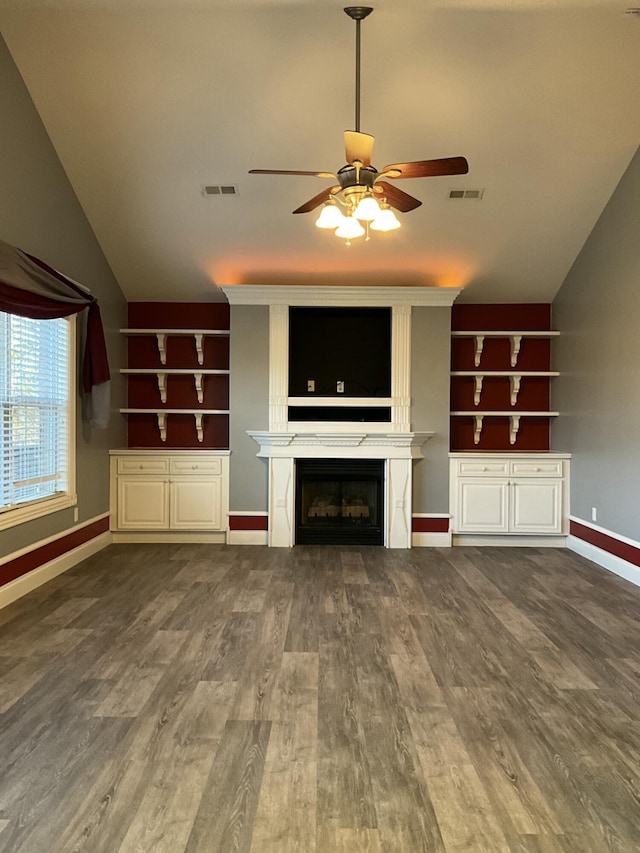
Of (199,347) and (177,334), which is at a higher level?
(177,334)

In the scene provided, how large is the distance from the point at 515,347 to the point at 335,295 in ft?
6.66

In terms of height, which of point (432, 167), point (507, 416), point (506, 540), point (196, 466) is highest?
point (432, 167)

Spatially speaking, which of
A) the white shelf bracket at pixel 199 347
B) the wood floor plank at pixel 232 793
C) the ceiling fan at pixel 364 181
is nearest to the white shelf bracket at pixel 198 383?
the white shelf bracket at pixel 199 347

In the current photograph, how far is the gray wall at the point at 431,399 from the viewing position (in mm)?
5617

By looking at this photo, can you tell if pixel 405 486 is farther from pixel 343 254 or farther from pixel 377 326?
pixel 343 254

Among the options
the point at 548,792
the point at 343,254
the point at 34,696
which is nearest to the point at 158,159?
the point at 343,254

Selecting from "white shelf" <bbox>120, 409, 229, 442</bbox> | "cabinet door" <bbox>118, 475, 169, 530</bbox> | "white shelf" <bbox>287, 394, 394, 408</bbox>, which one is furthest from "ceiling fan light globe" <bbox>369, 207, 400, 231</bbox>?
"cabinet door" <bbox>118, 475, 169, 530</bbox>

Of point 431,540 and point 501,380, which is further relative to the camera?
point 501,380

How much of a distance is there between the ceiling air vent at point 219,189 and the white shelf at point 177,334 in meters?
1.51

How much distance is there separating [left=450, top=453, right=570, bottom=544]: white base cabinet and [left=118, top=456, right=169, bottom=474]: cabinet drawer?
288cm

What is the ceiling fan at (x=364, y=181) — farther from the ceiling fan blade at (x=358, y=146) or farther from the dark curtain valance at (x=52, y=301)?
the dark curtain valance at (x=52, y=301)

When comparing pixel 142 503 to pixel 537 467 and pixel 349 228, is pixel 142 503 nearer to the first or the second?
pixel 349 228

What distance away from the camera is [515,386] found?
6.05 meters

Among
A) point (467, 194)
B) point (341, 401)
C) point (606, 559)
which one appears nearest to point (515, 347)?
point (467, 194)
